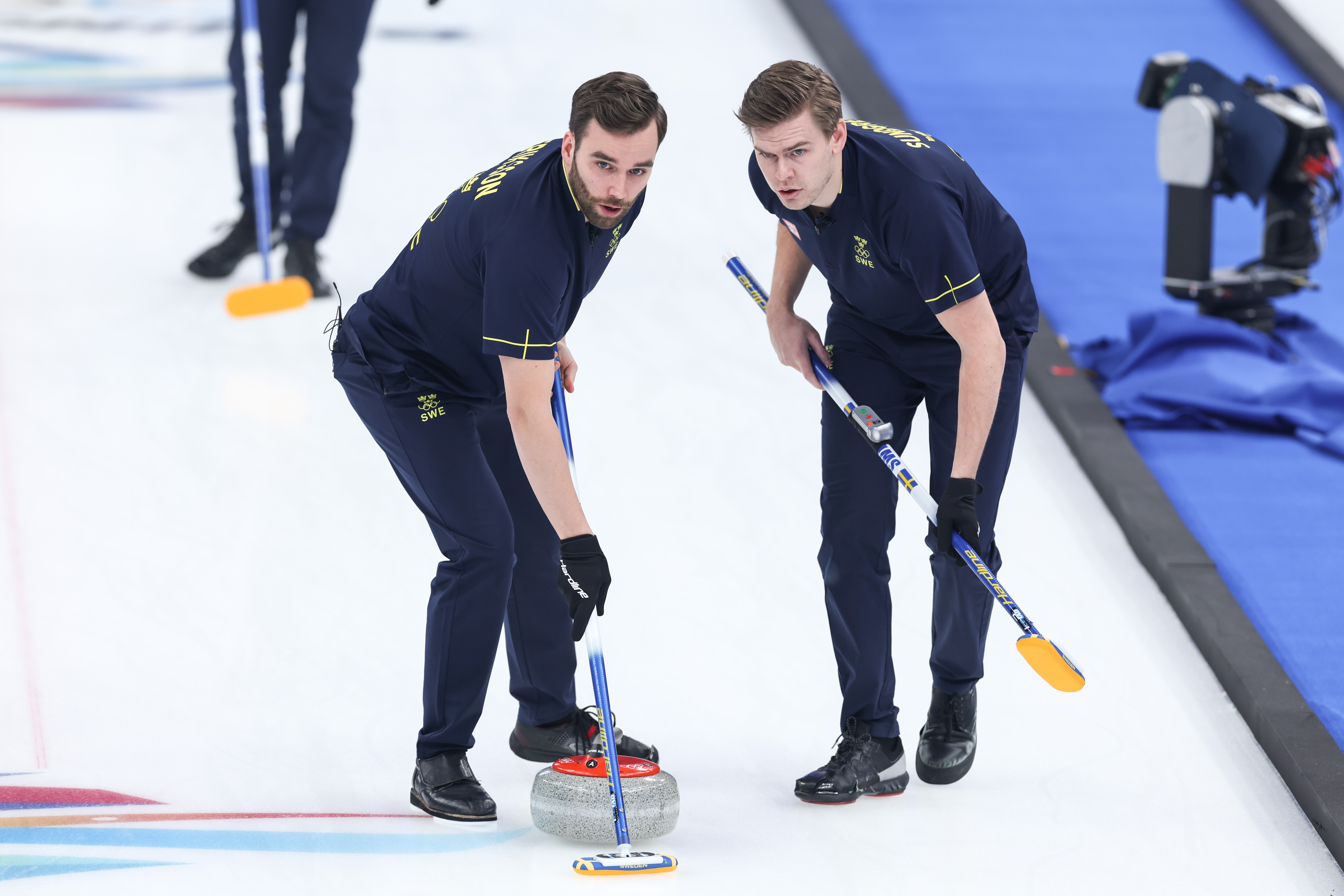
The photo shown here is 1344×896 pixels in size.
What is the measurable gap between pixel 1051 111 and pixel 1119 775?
419cm

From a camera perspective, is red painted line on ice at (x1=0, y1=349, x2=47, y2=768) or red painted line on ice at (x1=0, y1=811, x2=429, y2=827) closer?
red painted line on ice at (x1=0, y1=811, x2=429, y2=827)

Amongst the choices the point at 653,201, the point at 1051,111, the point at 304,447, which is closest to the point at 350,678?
the point at 304,447

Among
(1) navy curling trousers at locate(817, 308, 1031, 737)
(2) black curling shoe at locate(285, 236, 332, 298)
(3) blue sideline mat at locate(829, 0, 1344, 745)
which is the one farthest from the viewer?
(2) black curling shoe at locate(285, 236, 332, 298)

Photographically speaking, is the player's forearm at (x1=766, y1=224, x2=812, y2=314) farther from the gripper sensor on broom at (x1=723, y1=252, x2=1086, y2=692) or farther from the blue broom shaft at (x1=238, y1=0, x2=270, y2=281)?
the blue broom shaft at (x1=238, y1=0, x2=270, y2=281)

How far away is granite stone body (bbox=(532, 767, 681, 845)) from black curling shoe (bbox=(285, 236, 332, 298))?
9.20 ft

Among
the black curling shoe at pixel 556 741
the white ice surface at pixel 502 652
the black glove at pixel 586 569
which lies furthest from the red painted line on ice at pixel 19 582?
the black glove at pixel 586 569

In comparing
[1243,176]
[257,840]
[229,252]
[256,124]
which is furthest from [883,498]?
[229,252]

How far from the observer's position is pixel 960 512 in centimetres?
254

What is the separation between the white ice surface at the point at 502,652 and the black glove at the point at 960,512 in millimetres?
554

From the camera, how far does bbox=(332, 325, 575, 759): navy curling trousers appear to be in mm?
2572

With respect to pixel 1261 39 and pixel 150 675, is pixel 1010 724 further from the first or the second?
pixel 1261 39

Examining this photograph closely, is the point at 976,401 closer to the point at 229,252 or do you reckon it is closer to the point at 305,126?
the point at 305,126

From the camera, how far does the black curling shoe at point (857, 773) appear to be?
2770mm

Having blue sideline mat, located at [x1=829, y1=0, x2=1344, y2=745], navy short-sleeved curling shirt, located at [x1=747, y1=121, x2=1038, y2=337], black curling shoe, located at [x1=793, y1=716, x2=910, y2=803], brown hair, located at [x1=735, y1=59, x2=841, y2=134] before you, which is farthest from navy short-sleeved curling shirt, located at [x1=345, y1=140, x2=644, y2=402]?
blue sideline mat, located at [x1=829, y1=0, x2=1344, y2=745]
